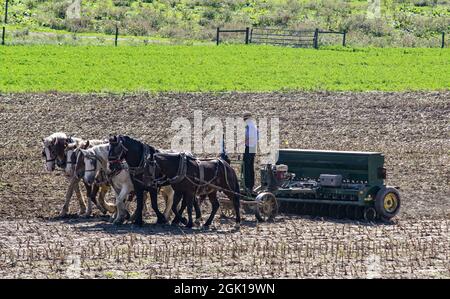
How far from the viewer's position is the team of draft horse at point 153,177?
2059 centimetres

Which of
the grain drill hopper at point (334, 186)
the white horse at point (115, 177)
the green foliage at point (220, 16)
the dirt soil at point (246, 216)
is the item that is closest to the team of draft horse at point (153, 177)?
the white horse at point (115, 177)

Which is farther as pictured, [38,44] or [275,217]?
[38,44]

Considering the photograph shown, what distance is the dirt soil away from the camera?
1677 centimetres

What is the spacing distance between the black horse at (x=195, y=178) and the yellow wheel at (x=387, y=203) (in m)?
2.40

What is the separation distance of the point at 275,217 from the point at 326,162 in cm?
144

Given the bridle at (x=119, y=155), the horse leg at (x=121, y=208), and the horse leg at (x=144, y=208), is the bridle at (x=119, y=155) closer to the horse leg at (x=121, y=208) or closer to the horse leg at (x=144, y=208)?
the horse leg at (x=121, y=208)

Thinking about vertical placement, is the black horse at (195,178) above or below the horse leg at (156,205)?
above

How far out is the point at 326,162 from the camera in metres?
22.5

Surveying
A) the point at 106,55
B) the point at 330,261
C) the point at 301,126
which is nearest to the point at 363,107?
the point at 301,126

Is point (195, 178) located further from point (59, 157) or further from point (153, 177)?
point (59, 157)

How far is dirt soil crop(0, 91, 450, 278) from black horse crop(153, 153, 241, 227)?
0.50 meters

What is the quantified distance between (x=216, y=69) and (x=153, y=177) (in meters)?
23.6

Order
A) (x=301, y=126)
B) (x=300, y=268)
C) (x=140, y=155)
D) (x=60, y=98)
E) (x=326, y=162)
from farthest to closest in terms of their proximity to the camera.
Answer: (x=60, y=98) < (x=301, y=126) < (x=326, y=162) < (x=140, y=155) < (x=300, y=268)
